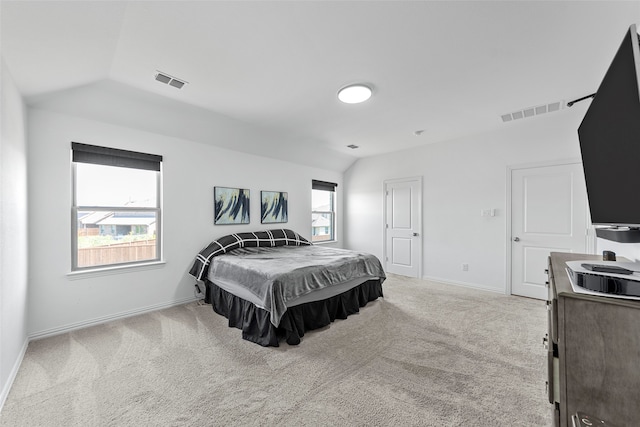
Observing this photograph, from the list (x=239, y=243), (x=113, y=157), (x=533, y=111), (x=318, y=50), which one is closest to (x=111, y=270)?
(x=113, y=157)

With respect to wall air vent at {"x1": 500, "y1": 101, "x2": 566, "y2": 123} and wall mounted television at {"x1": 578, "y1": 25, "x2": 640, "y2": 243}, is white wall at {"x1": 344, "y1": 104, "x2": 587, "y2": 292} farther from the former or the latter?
wall mounted television at {"x1": 578, "y1": 25, "x2": 640, "y2": 243}

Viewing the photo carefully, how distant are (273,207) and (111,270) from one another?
8.05 feet

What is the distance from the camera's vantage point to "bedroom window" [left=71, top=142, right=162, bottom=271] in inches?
114

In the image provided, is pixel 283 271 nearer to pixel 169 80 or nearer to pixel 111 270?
pixel 111 270

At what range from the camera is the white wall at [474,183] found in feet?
12.0

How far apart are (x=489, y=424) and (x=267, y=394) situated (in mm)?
1382

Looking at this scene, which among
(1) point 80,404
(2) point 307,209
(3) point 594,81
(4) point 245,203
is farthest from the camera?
(2) point 307,209

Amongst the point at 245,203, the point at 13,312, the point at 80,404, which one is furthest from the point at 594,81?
the point at 13,312

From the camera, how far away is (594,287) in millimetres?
940

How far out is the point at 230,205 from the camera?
13.6ft

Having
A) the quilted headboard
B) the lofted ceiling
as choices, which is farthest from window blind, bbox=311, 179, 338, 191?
the lofted ceiling

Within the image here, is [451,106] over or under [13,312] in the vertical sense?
over

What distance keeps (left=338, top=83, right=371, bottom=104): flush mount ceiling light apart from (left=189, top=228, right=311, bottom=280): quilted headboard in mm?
2412

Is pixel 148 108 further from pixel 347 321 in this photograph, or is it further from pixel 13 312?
pixel 347 321
